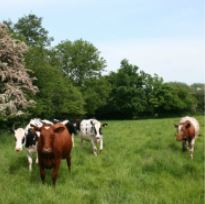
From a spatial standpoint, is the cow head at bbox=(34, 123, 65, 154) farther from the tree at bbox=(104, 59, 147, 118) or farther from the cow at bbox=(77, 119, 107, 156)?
the tree at bbox=(104, 59, 147, 118)

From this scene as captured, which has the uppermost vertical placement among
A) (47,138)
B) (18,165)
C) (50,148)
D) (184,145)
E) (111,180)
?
(47,138)

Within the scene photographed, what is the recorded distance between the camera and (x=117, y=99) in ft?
235

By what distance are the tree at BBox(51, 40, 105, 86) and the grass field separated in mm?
51541

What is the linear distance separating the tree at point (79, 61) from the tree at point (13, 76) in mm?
40972

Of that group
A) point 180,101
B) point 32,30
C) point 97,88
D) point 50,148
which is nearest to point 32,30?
point 32,30

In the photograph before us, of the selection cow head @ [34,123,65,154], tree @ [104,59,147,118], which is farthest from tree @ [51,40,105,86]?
cow head @ [34,123,65,154]

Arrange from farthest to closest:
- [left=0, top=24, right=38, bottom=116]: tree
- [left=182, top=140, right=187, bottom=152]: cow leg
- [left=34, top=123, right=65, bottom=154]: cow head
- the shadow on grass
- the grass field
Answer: [left=0, top=24, right=38, bottom=116]: tree → [left=182, top=140, right=187, bottom=152]: cow leg → the shadow on grass → [left=34, top=123, right=65, bottom=154]: cow head → the grass field

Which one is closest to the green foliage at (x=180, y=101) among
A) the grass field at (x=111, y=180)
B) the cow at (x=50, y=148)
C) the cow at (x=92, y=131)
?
the cow at (x=92, y=131)

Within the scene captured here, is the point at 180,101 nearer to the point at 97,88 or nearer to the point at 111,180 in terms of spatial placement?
the point at 97,88

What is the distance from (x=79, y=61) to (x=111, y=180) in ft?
186

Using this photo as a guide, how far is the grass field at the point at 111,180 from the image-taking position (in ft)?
29.5

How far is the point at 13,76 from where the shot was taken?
24.1m

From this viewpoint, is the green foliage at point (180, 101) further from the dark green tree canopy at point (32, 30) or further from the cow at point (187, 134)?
the cow at point (187, 134)

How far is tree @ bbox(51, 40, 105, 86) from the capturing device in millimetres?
67062
